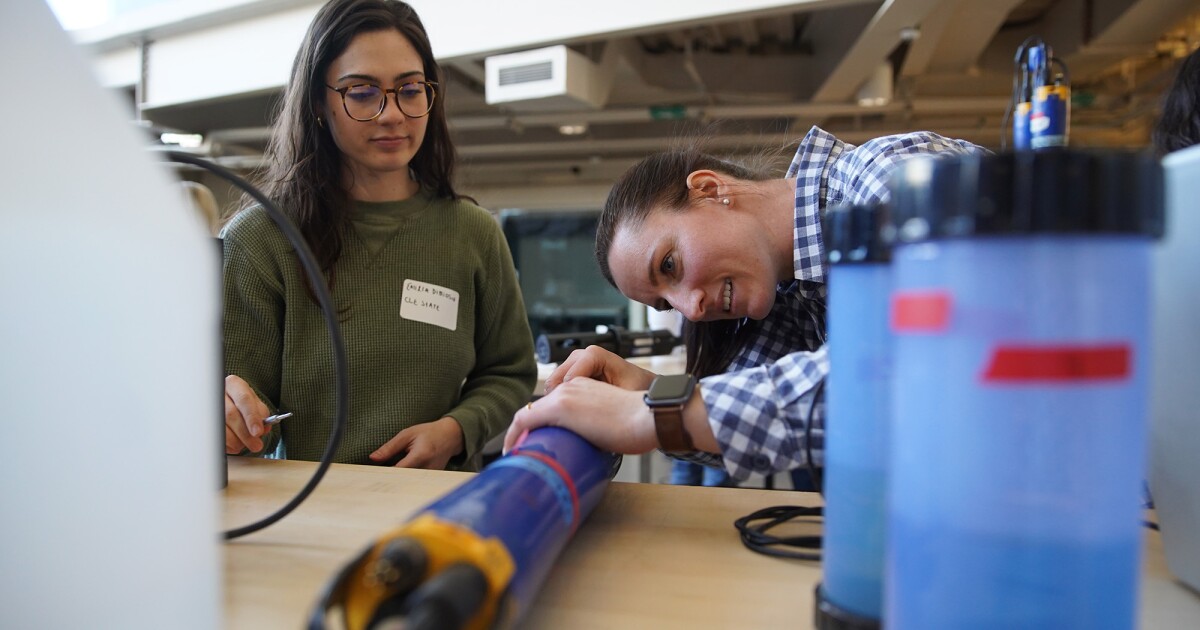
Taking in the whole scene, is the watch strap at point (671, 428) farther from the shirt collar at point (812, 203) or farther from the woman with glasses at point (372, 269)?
the woman with glasses at point (372, 269)

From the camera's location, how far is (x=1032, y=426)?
29 centimetres

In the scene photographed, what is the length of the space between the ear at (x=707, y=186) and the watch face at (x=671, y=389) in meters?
0.54

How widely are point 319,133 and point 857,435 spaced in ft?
4.18

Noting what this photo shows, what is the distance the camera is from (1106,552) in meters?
0.30

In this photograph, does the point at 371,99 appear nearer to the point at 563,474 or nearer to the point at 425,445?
the point at 425,445

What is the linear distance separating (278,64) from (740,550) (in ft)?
10.9

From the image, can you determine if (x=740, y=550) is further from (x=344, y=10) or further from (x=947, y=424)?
(x=344, y=10)

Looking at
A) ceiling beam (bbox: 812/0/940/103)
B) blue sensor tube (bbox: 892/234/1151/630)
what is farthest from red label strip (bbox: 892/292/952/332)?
ceiling beam (bbox: 812/0/940/103)

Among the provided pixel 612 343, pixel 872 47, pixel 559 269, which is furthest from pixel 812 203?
pixel 559 269

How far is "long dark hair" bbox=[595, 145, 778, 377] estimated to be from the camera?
3.94 feet

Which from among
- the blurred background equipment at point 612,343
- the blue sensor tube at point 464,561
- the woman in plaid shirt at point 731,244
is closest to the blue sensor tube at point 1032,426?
the blue sensor tube at point 464,561

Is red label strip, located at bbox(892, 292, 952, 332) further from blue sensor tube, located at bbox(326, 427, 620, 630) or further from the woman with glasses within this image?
the woman with glasses

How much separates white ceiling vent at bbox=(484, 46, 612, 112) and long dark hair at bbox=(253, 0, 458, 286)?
1.58 meters

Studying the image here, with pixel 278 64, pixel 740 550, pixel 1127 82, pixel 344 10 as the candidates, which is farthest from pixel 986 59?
pixel 740 550
